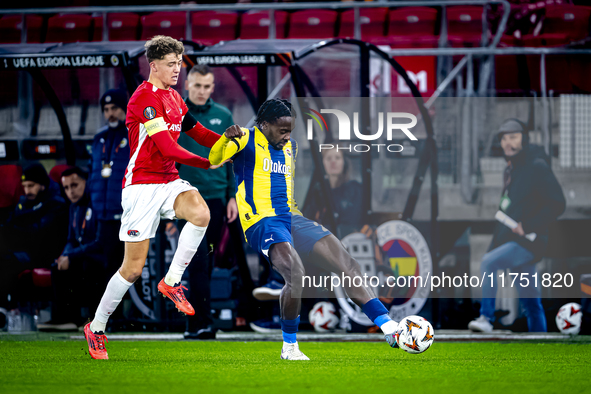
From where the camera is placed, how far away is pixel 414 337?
4965 millimetres

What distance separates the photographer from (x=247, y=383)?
415 centimetres

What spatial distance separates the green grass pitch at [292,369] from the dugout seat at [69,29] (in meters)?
4.37

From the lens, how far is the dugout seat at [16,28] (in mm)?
8383

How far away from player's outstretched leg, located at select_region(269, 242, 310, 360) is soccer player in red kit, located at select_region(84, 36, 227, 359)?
56cm

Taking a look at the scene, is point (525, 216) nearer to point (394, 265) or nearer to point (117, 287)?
point (394, 265)

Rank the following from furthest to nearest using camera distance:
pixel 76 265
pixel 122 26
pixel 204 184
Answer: pixel 122 26
pixel 76 265
pixel 204 184

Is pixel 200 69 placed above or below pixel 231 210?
above

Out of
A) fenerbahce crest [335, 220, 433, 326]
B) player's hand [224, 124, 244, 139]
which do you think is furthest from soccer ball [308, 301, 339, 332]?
player's hand [224, 124, 244, 139]

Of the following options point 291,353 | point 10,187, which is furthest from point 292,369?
point 10,187

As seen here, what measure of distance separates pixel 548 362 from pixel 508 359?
0.93ft

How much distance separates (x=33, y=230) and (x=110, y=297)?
91.5 inches

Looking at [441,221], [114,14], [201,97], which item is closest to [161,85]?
[201,97]

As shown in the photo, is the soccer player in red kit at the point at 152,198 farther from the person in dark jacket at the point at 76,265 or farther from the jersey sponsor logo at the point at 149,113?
the person in dark jacket at the point at 76,265

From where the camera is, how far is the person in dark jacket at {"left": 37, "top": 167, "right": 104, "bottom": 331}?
275 inches
